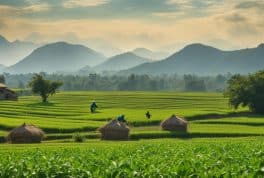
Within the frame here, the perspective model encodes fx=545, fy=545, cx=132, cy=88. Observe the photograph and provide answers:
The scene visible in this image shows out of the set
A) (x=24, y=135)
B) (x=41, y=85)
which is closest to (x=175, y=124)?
(x=24, y=135)

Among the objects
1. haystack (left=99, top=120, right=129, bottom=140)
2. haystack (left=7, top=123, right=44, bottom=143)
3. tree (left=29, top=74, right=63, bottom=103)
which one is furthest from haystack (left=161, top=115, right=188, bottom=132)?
tree (left=29, top=74, right=63, bottom=103)

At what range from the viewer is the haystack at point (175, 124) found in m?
66.0

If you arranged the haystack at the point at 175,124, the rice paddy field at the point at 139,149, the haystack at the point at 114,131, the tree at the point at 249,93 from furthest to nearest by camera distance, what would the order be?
the tree at the point at 249,93, the haystack at the point at 175,124, the haystack at the point at 114,131, the rice paddy field at the point at 139,149

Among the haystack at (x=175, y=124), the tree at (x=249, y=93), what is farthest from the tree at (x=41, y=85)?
the haystack at (x=175, y=124)

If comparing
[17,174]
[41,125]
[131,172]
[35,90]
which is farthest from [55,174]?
[35,90]

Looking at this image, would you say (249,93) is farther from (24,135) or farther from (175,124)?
(24,135)

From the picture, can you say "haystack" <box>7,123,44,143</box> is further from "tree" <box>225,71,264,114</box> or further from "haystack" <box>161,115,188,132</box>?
"tree" <box>225,71,264,114</box>

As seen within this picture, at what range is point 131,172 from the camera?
17578 millimetres

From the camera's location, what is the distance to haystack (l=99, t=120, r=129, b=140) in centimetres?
5966

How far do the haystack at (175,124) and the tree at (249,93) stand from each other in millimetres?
37094

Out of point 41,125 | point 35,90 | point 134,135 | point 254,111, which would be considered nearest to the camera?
point 134,135

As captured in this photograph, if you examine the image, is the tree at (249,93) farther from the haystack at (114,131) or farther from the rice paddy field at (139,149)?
the haystack at (114,131)

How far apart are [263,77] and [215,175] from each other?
91.3m

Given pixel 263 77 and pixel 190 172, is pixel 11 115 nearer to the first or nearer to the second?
pixel 263 77
